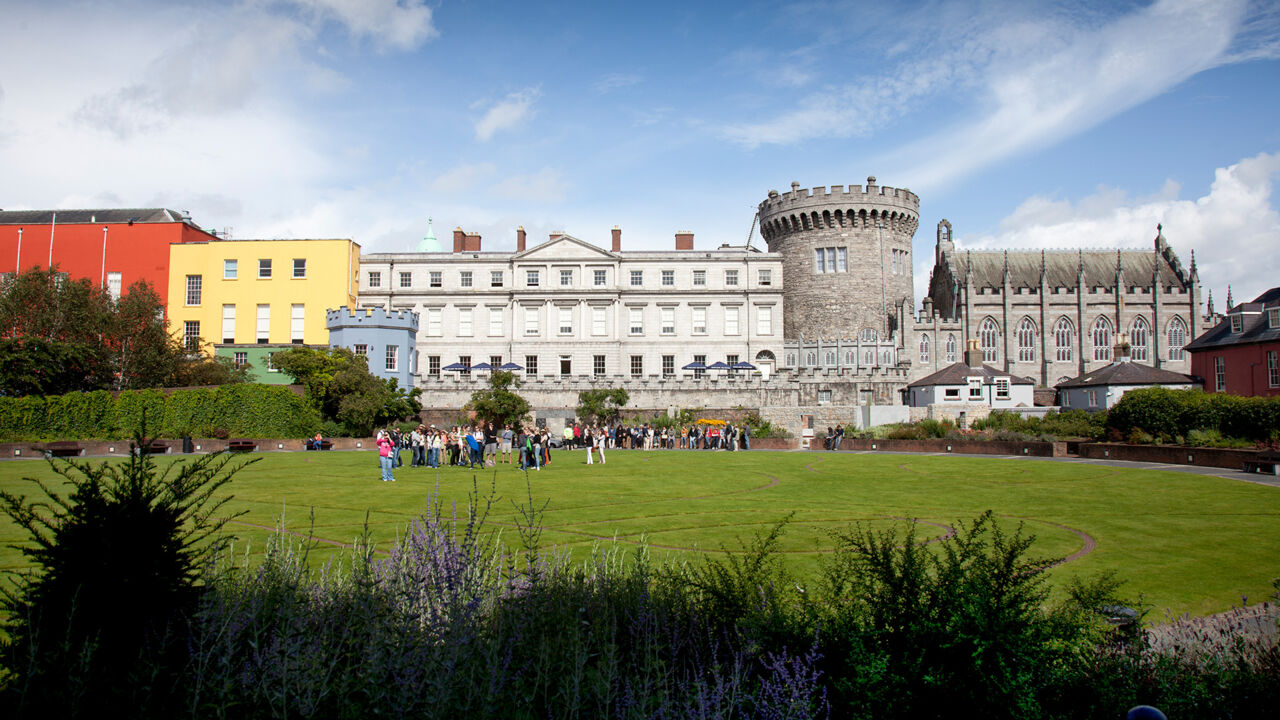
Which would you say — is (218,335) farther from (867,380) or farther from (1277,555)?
(1277,555)

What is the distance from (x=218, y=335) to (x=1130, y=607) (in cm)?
5767

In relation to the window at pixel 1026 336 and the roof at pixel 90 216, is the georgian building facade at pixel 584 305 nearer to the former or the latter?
the roof at pixel 90 216

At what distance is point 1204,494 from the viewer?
17.0 m

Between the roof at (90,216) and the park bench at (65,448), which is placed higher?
the roof at (90,216)

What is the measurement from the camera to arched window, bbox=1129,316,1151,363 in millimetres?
63969

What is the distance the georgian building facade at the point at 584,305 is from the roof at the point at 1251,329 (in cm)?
2582

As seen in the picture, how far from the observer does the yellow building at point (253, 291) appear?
177 ft

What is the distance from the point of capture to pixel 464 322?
58594 millimetres

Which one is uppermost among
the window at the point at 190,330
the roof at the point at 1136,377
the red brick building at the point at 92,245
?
the red brick building at the point at 92,245

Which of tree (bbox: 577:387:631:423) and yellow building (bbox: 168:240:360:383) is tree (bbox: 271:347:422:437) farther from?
yellow building (bbox: 168:240:360:383)

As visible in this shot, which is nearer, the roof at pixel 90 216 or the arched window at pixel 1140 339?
the roof at pixel 90 216

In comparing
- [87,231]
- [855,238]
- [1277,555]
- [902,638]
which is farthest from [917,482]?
[87,231]

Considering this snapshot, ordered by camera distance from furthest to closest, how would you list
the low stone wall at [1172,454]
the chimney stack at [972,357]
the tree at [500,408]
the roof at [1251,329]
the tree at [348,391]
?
the chimney stack at [972,357], the tree at [348,391], the roof at [1251,329], the tree at [500,408], the low stone wall at [1172,454]

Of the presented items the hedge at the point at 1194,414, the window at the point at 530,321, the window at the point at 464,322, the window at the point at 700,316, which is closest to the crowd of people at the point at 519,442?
the hedge at the point at 1194,414
